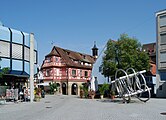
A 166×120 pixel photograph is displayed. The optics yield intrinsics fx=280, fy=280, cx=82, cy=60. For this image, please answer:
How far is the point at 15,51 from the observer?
31.3 meters

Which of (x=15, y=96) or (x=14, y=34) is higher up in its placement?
(x=14, y=34)

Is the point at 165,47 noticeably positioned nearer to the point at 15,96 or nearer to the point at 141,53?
the point at 141,53

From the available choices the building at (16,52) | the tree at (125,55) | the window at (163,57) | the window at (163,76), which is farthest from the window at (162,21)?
the building at (16,52)

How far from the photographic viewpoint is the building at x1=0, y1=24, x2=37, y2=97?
29969mm

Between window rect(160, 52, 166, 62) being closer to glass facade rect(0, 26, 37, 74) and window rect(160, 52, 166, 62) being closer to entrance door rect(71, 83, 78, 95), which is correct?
glass facade rect(0, 26, 37, 74)

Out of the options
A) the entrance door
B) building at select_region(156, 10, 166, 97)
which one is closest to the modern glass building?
building at select_region(156, 10, 166, 97)

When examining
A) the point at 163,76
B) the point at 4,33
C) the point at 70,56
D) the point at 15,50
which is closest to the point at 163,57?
the point at 163,76

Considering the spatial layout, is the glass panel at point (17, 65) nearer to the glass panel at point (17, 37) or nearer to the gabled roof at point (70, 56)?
the glass panel at point (17, 37)

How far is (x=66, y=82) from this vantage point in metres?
64.9

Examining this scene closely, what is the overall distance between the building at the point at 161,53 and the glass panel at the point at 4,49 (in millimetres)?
24769

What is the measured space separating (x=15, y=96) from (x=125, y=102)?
12120 mm

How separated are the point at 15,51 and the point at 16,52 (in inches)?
7.3

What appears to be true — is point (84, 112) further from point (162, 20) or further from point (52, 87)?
point (52, 87)

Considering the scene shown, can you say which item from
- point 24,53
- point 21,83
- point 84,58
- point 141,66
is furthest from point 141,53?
point 84,58
